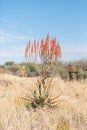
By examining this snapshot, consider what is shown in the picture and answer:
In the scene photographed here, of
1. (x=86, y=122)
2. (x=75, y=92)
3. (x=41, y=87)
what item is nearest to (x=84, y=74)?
(x=75, y=92)

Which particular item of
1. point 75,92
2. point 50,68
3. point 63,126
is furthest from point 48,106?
point 75,92

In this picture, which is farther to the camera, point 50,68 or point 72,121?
point 50,68

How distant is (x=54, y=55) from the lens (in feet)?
32.6

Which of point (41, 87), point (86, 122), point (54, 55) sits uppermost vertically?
point (54, 55)

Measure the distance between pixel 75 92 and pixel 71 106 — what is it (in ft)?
14.3

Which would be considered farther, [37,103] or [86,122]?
[37,103]

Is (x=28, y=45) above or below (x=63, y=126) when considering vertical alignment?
above

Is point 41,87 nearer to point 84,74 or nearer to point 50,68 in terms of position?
point 50,68

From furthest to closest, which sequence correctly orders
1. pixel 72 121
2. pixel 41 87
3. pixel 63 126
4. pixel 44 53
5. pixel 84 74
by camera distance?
1. pixel 84 74
2. pixel 41 87
3. pixel 44 53
4. pixel 72 121
5. pixel 63 126

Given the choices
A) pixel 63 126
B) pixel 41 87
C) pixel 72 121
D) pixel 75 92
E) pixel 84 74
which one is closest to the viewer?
pixel 63 126

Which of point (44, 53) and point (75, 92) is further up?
point (44, 53)

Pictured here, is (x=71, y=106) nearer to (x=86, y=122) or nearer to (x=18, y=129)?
(x=86, y=122)

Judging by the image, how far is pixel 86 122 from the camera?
829 centimetres

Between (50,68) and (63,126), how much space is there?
2.86 m
